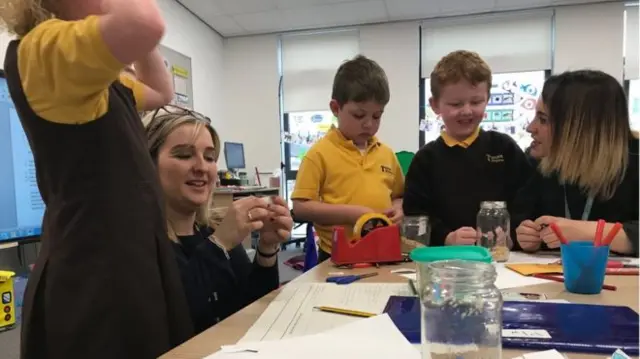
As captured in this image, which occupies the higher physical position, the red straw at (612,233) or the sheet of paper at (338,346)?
the red straw at (612,233)

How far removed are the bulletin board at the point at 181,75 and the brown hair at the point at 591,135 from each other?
325 centimetres

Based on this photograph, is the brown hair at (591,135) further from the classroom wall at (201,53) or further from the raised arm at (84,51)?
the classroom wall at (201,53)

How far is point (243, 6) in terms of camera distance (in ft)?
14.2

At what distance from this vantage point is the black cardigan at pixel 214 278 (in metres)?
0.95

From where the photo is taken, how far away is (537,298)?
2.58 feet

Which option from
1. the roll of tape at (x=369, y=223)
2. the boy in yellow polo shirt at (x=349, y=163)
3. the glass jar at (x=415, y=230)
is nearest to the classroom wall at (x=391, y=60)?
the boy in yellow polo shirt at (x=349, y=163)

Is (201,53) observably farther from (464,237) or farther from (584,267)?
(584,267)

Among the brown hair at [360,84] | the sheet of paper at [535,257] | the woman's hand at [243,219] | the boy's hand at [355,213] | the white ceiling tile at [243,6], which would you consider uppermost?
the white ceiling tile at [243,6]

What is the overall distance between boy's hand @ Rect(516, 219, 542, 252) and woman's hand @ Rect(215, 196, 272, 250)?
2.13 ft

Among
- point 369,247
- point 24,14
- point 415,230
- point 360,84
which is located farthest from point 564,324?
point 360,84

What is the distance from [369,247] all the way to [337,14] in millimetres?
3876

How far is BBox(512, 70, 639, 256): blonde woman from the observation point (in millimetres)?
1217

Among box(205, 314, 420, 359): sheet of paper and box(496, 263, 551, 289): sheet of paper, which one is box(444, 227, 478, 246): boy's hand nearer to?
box(496, 263, 551, 289): sheet of paper

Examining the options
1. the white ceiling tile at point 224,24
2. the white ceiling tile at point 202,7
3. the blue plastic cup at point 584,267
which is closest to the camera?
the blue plastic cup at point 584,267
